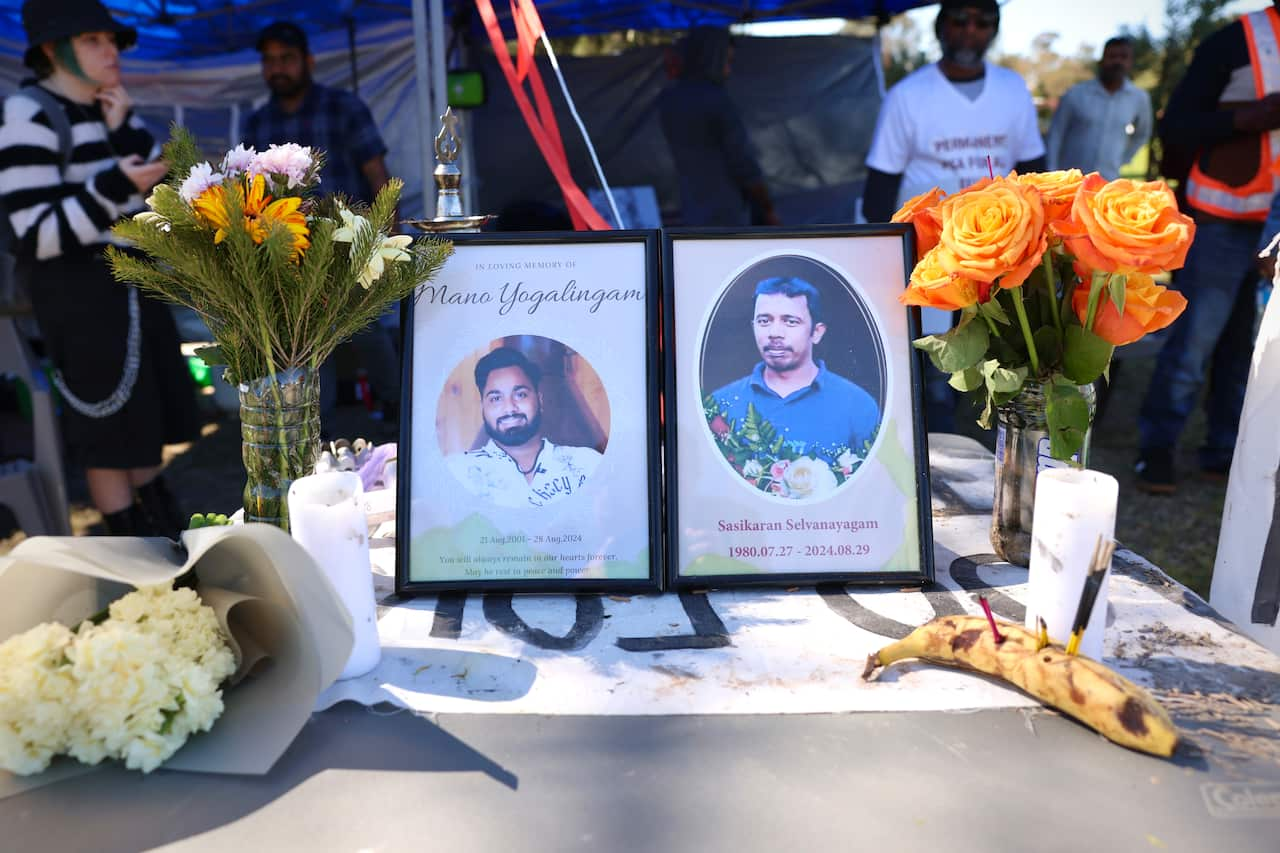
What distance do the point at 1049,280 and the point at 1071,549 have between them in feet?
1.20

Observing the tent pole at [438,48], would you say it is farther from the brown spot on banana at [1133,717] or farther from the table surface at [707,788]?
the brown spot on banana at [1133,717]

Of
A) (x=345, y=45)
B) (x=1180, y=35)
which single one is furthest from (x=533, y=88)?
(x=1180, y=35)

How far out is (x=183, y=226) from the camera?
1008mm

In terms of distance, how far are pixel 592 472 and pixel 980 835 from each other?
0.63 meters

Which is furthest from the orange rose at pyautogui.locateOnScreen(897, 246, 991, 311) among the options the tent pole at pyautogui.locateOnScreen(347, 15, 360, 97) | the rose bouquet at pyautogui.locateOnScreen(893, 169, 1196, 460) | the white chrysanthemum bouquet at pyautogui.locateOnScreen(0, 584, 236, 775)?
the tent pole at pyautogui.locateOnScreen(347, 15, 360, 97)

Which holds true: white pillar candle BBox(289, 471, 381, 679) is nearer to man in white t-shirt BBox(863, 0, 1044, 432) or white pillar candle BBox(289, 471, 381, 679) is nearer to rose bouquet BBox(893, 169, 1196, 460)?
rose bouquet BBox(893, 169, 1196, 460)

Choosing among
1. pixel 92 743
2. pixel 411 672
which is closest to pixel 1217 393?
pixel 411 672

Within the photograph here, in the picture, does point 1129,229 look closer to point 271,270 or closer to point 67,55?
point 271,270

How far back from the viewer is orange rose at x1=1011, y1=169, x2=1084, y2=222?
1113mm

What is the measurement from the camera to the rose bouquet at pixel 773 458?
3.94 feet

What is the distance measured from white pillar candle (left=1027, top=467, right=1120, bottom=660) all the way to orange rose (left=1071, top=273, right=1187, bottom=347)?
0.23m

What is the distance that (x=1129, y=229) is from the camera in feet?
3.32

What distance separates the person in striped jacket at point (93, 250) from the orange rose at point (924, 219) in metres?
2.05

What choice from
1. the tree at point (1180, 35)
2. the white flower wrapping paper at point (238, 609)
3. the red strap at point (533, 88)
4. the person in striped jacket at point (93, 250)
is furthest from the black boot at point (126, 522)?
the tree at point (1180, 35)
